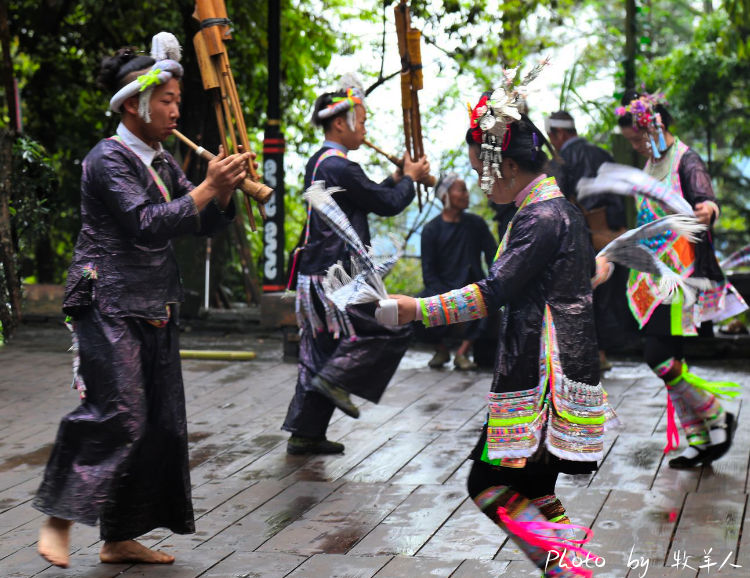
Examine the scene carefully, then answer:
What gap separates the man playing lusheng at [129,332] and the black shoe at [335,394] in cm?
173

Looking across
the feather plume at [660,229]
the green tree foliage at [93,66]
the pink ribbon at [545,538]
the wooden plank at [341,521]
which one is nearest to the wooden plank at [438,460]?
the wooden plank at [341,521]

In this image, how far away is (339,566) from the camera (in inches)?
158

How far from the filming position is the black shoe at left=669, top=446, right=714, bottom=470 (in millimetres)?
5383

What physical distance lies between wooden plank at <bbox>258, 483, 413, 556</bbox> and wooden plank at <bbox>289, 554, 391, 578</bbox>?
0.09 metres

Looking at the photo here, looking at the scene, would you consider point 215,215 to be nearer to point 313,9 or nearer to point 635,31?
point 635,31

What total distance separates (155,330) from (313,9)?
29.1 ft

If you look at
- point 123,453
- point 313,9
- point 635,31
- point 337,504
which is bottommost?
point 337,504

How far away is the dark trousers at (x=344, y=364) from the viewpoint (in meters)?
5.84

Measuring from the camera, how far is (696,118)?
10875 mm

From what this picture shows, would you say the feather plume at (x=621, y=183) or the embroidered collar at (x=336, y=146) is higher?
the embroidered collar at (x=336, y=146)

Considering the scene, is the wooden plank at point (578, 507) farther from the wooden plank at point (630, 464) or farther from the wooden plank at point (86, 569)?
the wooden plank at point (86, 569)

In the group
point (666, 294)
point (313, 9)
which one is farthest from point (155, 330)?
point (313, 9)

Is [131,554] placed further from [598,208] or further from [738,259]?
[598,208]

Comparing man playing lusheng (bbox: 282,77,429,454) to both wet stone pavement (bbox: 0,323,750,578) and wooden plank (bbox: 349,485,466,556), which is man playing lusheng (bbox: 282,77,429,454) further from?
wooden plank (bbox: 349,485,466,556)
